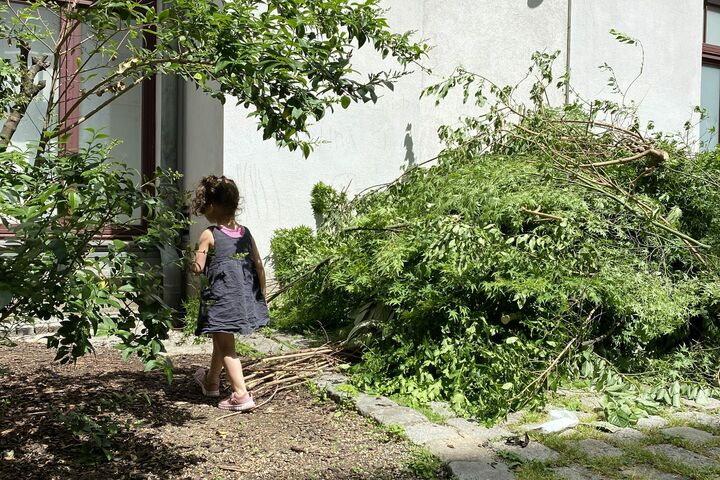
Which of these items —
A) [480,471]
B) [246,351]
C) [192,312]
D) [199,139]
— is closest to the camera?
[480,471]

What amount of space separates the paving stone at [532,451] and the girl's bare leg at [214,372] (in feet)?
5.71

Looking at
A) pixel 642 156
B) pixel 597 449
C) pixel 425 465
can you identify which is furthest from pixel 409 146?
pixel 425 465

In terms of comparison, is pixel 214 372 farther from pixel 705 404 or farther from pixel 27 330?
pixel 705 404

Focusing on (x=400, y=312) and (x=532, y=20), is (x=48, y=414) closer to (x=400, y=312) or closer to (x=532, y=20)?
(x=400, y=312)

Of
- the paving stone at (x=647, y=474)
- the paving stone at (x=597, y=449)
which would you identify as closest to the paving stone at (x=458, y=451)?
the paving stone at (x=597, y=449)

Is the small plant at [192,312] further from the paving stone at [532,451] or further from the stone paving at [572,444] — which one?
the paving stone at [532,451]

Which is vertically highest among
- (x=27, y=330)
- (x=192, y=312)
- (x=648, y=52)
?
(x=648, y=52)

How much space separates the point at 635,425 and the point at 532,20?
657 cm

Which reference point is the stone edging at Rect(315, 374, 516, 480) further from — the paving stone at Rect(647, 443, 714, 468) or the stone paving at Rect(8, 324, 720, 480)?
the paving stone at Rect(647, 443, 714, 468)

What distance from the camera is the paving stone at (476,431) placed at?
366 centimetres

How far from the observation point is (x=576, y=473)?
129 inches

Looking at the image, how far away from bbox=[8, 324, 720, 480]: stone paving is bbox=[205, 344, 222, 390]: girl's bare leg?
0.68 meters

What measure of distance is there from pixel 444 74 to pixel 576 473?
618 cm

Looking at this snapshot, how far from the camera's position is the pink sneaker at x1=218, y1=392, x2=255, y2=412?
4078mm
